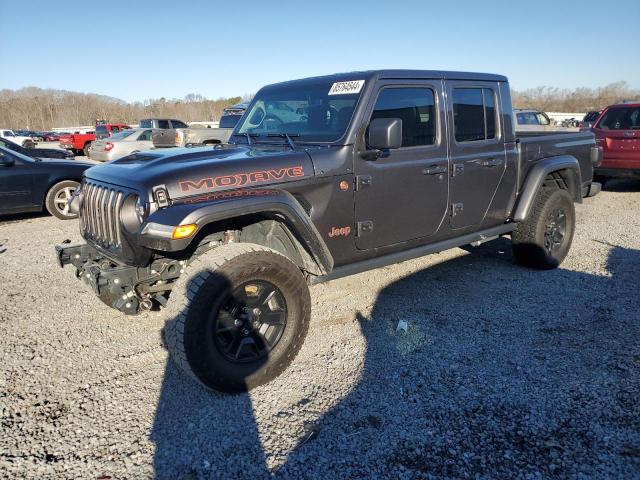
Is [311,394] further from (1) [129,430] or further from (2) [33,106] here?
(2) [33,106]

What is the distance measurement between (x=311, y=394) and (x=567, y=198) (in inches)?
152

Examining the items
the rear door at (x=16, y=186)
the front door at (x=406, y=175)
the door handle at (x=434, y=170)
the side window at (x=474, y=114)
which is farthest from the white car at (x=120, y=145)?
the door handle at (x=434, y=170)

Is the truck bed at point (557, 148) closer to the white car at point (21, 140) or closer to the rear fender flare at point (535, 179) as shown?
the rear fender flare at point (535, 179)

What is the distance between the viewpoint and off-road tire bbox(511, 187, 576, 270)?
493cm

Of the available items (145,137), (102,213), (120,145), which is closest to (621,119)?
(102,213)

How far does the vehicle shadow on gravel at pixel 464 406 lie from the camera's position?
2.40 metres

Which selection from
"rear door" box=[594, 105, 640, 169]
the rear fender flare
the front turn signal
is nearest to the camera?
the front turn signal

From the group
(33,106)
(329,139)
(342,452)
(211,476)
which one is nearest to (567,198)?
(329,139)

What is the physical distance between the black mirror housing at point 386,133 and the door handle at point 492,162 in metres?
1.42

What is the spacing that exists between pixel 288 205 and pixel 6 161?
672cm

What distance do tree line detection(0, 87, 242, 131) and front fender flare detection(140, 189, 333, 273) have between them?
70.2 metres

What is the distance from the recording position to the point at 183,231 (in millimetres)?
2668

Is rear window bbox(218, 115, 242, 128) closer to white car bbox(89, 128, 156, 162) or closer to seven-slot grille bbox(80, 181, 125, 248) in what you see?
white car bbox(89, 128, 156, 162)

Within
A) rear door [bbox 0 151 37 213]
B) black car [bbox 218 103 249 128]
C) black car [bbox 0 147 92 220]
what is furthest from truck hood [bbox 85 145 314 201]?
black car [bbox 218 103 249 128]
